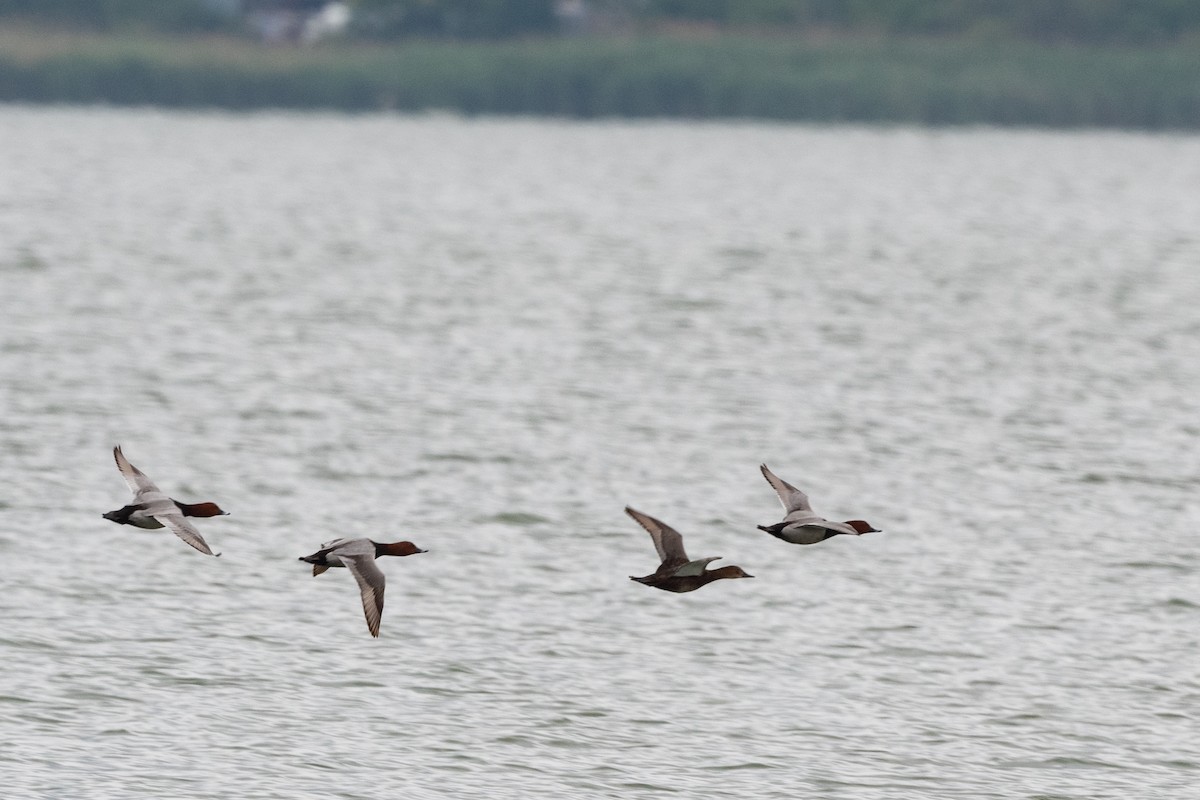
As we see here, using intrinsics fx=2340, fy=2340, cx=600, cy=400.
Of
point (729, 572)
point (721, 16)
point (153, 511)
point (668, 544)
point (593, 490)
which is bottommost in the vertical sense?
point (593, 490)

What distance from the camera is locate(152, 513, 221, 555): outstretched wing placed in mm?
14469

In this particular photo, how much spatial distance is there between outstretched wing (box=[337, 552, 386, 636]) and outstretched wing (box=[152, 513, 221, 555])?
37.8 inches

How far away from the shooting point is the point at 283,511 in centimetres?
2694

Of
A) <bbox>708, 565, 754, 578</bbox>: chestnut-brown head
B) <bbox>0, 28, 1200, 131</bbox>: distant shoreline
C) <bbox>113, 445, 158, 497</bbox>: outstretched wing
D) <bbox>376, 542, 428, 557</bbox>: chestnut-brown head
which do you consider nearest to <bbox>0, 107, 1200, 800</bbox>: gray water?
<bbox>708, 565, 754, 578</bbox>: chestnut-brown head

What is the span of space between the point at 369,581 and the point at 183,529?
1265mm

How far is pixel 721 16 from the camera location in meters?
150

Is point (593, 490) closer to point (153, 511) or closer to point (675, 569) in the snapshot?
point (675, 569)

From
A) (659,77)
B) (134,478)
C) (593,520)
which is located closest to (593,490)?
(593,520)

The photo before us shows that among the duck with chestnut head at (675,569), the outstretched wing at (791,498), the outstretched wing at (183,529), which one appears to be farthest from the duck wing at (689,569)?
the outstretched wing at (183,529)

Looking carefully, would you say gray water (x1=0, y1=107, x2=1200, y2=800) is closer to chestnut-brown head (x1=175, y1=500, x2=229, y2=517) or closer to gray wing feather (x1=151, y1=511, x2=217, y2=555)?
chestnut-brown head (x1=175, y1=500, x2=229, y2=517)

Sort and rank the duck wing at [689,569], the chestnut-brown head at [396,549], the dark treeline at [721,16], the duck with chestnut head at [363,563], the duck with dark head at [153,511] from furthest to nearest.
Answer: the dark treeline at [721,16] < the duck wing at [689,569] < the chestnut-brown head at [396,549] < the duck with dark head at [153,511] < the duck with chestnut head at [363,563]

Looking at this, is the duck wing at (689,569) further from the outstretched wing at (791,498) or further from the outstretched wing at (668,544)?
the outstretched wing at (791,498)

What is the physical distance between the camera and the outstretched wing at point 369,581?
1507 centimetres

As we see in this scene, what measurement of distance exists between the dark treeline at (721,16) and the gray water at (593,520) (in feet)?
265
